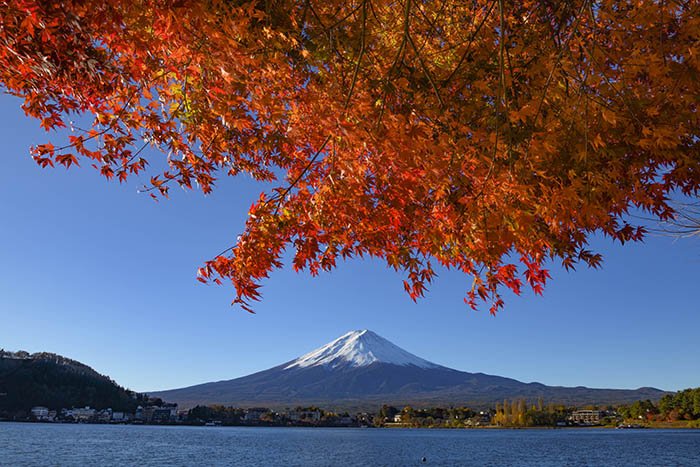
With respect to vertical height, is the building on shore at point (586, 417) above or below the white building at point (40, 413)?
below

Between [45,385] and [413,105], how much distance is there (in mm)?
169309

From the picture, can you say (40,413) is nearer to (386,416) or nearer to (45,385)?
(45,385)

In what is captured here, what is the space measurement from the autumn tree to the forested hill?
162m

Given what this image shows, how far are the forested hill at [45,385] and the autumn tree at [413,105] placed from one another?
16236cm

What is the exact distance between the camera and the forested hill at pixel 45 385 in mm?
146000

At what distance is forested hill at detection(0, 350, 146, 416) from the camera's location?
146 m

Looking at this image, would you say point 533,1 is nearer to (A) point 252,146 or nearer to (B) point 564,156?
(B) point 564,156

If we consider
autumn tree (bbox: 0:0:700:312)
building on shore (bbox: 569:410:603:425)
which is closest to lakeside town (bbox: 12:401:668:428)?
building on shore (bbox: 569:410:603:425)

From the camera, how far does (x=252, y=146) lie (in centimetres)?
687

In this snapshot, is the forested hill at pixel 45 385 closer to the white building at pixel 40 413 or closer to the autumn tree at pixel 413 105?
the white building at pixel 40 413

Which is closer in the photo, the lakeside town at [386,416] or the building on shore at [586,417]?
the lakeside town at [386,416]

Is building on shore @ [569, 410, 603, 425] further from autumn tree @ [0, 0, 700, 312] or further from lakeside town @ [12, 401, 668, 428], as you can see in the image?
autumn tree @ [0, 0, 700, 312]

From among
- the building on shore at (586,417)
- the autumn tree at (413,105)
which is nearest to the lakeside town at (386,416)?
the building on shore at (586,417)

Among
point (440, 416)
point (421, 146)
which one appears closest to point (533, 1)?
point (421, 146)
